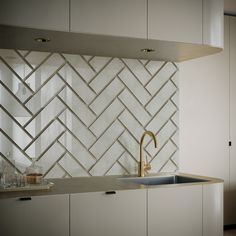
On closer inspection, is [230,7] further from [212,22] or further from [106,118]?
[106,118]

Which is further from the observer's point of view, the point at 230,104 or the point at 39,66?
the point at 230,104

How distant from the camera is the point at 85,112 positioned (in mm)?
3465

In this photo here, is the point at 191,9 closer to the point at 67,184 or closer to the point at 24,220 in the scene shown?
the point at 67,184

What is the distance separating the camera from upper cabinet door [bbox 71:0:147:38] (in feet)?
9.25

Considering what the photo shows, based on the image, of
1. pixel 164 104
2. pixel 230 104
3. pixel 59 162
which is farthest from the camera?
pixel 230 104

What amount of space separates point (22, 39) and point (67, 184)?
41.6 inches

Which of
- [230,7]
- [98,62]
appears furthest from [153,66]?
[230,7]

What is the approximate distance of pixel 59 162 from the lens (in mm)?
3350

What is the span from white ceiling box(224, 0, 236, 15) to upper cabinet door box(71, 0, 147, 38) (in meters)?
1.68

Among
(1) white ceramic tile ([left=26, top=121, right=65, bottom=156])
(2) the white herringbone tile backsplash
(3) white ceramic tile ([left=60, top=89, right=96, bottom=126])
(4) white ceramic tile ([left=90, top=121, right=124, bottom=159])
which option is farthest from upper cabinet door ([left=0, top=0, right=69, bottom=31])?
(4) white ceramic tile ([left=90, top=121, right=124, bottom=159])

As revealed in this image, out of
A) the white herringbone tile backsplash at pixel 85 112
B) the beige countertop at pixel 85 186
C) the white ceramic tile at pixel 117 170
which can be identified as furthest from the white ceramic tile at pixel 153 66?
the beige countertop at pixel 85 186

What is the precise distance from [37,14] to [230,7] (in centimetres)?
258

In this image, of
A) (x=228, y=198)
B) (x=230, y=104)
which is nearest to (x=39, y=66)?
(x=230, y=104)

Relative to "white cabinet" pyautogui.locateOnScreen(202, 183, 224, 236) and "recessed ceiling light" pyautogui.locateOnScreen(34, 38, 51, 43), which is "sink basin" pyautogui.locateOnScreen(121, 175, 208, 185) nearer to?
"white cabinet" pyautogui.locateOnScreen(202, 183, 224, 236)
